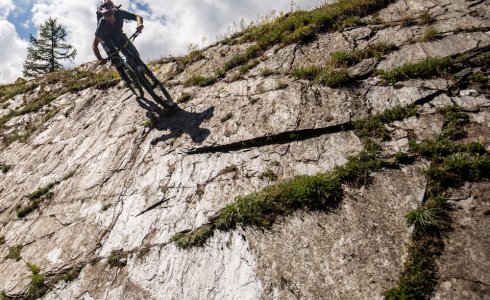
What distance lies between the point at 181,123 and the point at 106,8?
4.35 meters

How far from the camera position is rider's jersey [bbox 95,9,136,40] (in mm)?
11109

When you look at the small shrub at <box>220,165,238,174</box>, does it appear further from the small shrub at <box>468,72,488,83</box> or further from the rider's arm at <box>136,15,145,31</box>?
the small shrub at <box>468,72,488,83</box>

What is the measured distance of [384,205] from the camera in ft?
21.7

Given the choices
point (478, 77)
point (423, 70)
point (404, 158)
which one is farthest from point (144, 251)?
point (478, 77)

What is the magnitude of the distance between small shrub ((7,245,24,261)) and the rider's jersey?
267 inches

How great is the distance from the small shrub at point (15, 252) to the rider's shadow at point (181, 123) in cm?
461

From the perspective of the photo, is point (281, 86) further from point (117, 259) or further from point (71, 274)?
point (71, 274)

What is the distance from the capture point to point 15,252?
9.32 meters

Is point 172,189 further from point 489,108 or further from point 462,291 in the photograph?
point 489,108

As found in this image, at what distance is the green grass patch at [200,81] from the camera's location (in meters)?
12.6

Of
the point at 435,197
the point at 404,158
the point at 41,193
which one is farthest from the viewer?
the point at 41,193

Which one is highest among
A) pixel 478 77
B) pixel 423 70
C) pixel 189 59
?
pixel 189 59

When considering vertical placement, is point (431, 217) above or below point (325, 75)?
below

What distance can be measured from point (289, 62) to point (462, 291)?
8.65 metres
